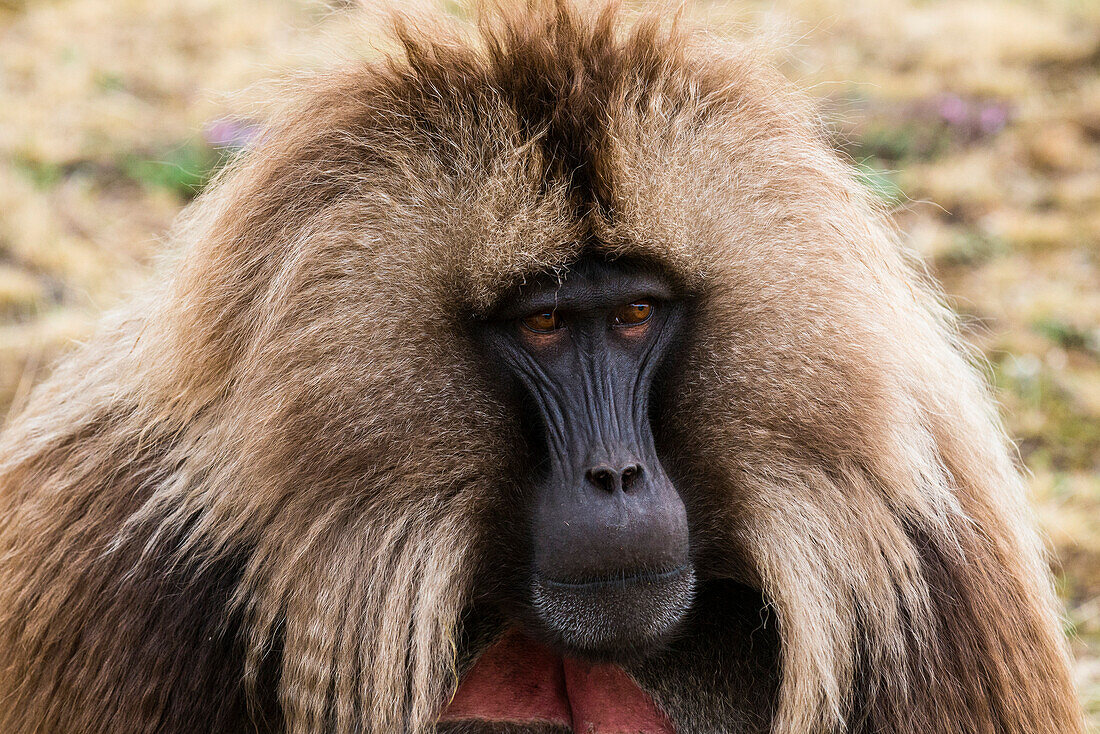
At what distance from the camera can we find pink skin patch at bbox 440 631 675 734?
264 centimetres

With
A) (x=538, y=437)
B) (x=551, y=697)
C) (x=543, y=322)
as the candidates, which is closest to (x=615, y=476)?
(x=538, y=437)

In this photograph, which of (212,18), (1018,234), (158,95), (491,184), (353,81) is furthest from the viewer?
(212,18)

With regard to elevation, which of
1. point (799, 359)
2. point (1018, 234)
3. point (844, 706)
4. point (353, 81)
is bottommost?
point (1018, 234)

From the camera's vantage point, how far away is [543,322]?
8.04 feet

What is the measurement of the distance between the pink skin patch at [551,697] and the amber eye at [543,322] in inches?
27.3

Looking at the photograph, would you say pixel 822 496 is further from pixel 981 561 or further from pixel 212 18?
pixel 212 18

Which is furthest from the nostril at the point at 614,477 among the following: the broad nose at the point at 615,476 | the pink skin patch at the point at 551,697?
the pink skin patch at the point at 551,697

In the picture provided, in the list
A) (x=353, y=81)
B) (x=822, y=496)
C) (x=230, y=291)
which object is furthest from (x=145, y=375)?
(x=822, y=496)

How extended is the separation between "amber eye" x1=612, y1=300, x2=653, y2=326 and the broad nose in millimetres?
330

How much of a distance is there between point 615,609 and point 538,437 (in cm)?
37

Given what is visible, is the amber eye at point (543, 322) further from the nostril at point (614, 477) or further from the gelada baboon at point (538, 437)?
the nostril at point (614, 477)

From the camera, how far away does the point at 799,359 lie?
240 centimetres

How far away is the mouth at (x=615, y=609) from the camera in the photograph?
7.55ft

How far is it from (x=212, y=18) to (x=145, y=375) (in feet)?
18.8
